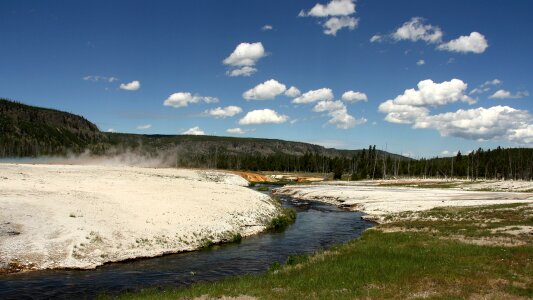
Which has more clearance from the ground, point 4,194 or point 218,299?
point 4,194

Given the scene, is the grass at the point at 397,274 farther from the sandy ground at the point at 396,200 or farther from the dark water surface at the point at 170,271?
the sandy ground at the point at 396,200

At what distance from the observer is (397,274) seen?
71.2 ft

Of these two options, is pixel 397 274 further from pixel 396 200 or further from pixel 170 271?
pixel 396 200

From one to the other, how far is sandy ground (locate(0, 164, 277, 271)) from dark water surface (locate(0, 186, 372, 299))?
147 centimetres

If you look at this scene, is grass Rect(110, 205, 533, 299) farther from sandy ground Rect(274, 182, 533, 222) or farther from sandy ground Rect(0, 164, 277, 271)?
sandy ground Rect(274, 182, 533, 222)

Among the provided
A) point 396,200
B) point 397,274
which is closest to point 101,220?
point 397,274

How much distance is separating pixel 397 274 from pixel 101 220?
23.4 m

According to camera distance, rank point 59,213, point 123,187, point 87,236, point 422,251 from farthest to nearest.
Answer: point 123,187 < point 59,213 < point 87,236 < point 422,251

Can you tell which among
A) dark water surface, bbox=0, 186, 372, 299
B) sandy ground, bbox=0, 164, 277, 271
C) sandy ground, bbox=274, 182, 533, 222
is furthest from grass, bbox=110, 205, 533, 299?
sandy ground, bbox=274, 182, 533, 222

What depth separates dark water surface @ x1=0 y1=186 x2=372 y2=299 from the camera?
2280 cm

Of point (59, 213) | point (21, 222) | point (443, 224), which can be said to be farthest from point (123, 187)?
point (443, 224)

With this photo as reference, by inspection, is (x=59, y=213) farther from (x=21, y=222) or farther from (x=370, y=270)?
(x=370, y=270)

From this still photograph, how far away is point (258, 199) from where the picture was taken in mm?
59156

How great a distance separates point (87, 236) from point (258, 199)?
30.9 m
